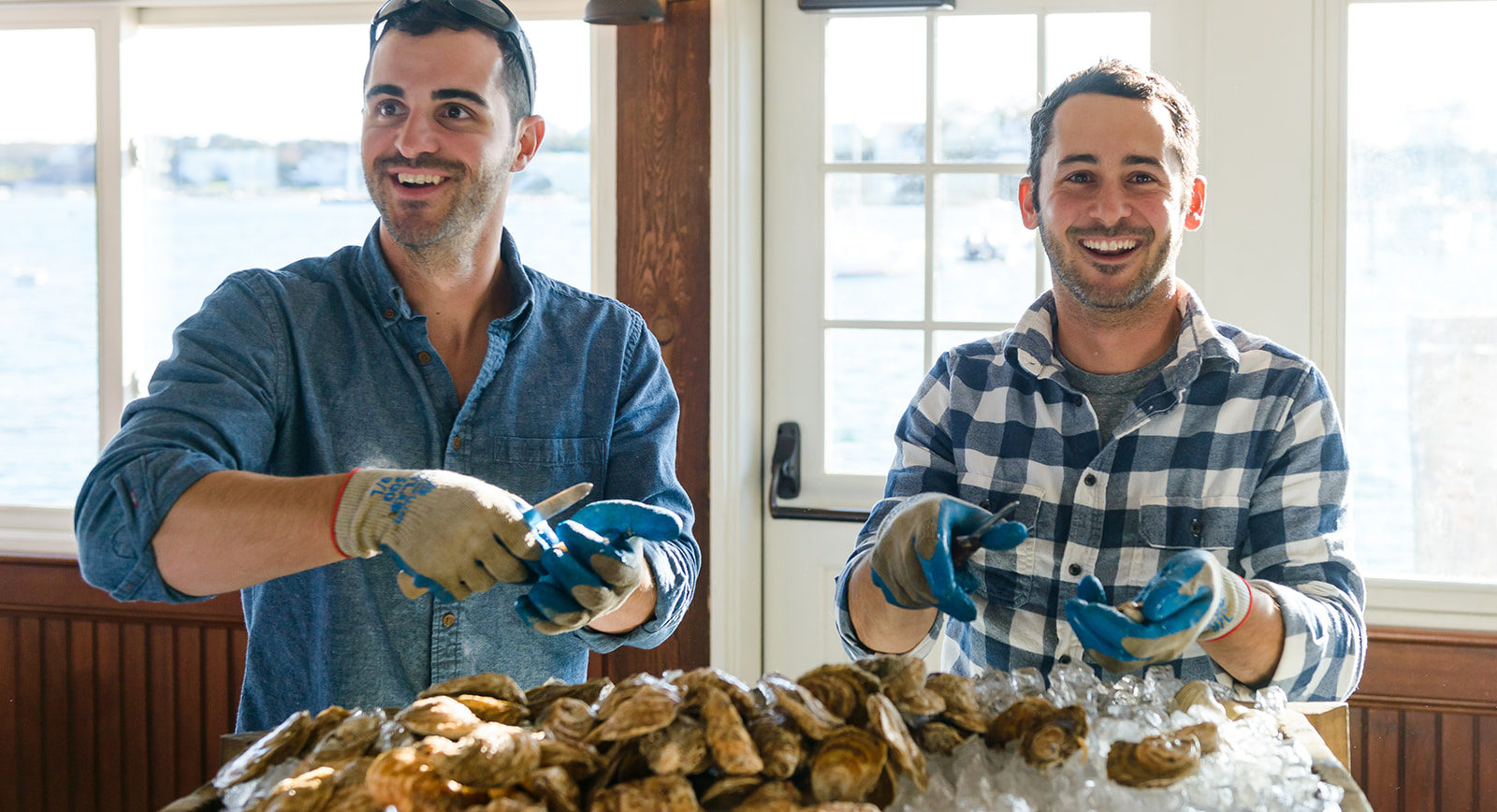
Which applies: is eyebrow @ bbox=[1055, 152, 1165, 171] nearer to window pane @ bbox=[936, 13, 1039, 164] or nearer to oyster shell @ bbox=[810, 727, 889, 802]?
oyster shell @ bbox=[810, 727, 889, 802]

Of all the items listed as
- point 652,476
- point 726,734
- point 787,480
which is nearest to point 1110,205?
point 652,476

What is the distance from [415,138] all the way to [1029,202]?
785mm

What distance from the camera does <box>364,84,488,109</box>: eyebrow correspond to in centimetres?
141

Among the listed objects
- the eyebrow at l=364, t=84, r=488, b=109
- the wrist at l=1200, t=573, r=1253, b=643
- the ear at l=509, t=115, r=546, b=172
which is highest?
the eyebrow at l=364, t=84, r=488, b=109

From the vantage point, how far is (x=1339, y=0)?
2.24m

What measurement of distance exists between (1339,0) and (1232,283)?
57cm

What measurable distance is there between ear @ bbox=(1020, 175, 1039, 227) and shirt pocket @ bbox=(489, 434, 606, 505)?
2.14ft

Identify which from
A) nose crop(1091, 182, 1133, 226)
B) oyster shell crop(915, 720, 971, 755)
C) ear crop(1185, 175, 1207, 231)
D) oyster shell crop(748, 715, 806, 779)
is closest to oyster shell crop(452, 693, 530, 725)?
oyster shell crop(748, 715, 806, 779)

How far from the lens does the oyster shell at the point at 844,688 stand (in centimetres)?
94

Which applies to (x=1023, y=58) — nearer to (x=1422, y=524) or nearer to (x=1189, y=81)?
(x=1189, y=81)

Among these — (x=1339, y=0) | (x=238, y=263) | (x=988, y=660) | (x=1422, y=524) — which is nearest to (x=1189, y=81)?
(x=1339, y=0)

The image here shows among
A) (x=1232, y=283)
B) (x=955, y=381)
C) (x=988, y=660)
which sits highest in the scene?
(x=1232, y=283)

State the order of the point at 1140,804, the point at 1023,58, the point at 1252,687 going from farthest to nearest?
1. the point at 1023,58
2. the point at 1252,687
3. the point at 1140,804

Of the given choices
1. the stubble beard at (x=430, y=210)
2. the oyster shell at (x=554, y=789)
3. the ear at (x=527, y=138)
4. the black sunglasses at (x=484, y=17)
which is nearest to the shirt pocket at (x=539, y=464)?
the stubble beard at (x=430, y=210)
